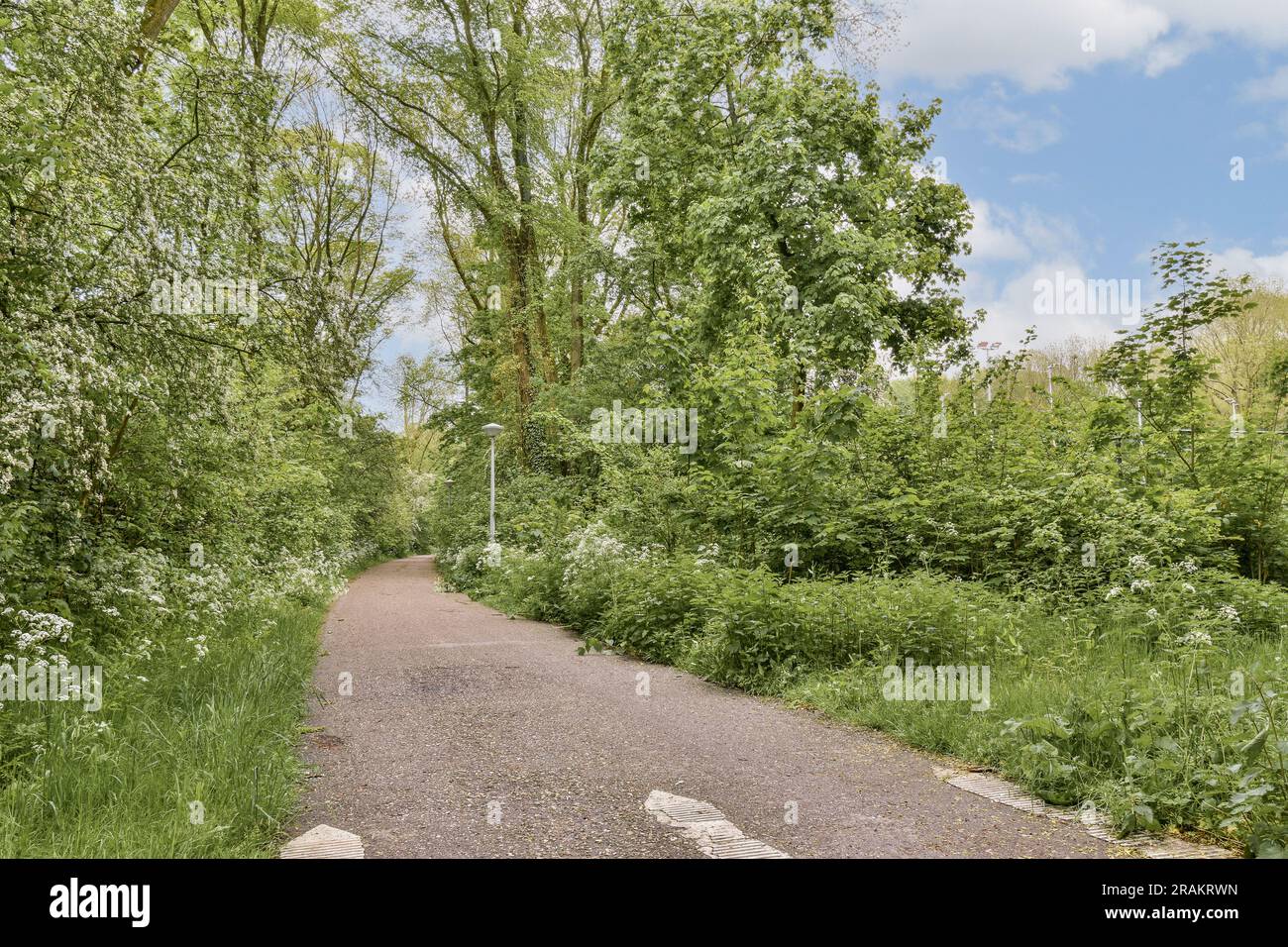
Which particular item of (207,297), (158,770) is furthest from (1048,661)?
(207,297)

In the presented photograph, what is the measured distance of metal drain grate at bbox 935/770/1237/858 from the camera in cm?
347

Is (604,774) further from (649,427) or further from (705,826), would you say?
(649,427)

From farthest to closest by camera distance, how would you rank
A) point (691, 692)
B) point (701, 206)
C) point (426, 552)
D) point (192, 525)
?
point (426, 552) → point (701, 206) → point (192, 525) → point (691, 692)

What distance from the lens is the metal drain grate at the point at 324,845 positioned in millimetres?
3539

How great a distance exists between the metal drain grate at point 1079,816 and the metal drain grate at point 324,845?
3.42 m

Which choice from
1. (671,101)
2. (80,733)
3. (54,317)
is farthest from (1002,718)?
(671,101)

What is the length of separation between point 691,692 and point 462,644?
14.7ft

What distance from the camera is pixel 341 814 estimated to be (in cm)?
413

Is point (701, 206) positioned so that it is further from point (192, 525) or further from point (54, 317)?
point (54, 317)

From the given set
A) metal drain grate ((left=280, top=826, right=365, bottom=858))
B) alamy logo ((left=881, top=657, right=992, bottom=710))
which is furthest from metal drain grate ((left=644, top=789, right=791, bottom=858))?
→ alamy logo ((left=881, top=657, right=992, bottom=710))
